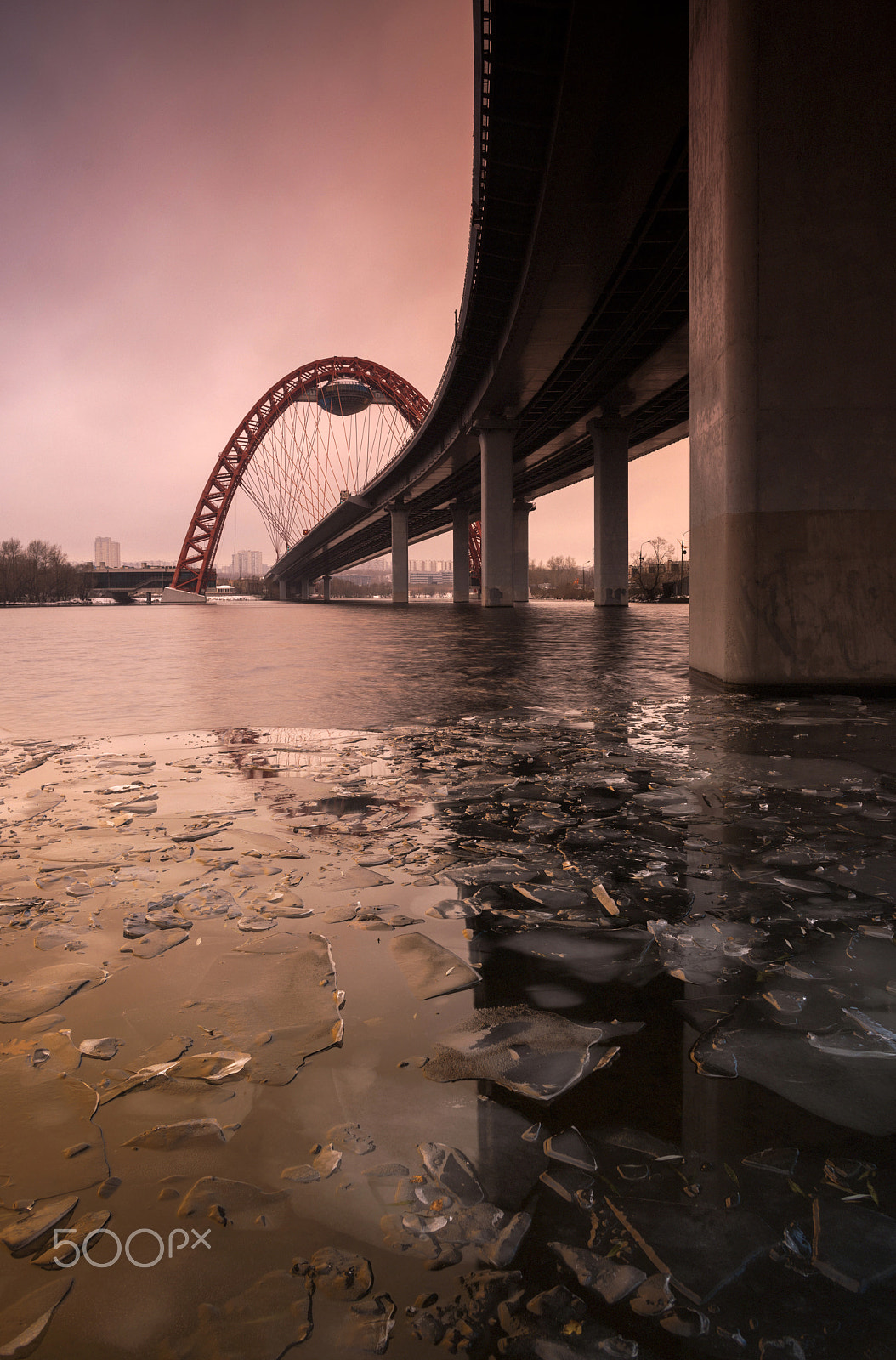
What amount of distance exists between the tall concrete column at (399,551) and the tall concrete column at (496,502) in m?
26.1

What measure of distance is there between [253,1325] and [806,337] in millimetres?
8554

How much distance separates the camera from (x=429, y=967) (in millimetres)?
2172

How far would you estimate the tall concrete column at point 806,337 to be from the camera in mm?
7285

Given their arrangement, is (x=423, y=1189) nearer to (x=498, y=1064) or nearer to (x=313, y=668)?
(x=498, y=1064)

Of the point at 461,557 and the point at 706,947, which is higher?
the point at 461,557

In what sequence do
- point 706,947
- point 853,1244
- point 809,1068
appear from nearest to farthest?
point 853,1244, point 809,1068, point 706,947

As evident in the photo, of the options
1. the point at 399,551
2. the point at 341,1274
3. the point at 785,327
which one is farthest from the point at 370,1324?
the point at 399,551

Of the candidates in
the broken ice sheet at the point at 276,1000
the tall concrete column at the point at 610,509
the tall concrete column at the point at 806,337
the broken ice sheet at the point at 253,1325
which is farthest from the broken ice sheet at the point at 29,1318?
the tall concrete column at the point at 610,509

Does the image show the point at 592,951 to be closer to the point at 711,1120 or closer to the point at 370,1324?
the point at 711,1120

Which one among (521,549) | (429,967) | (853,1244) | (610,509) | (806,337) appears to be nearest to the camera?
(853,1244)

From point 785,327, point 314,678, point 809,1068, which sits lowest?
point 809,1068

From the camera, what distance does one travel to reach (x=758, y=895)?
268 cm

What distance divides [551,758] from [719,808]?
1434mm

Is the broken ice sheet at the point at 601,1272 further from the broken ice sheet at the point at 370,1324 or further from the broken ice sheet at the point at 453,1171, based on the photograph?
the broken ice sheet at the point at 370,1324
